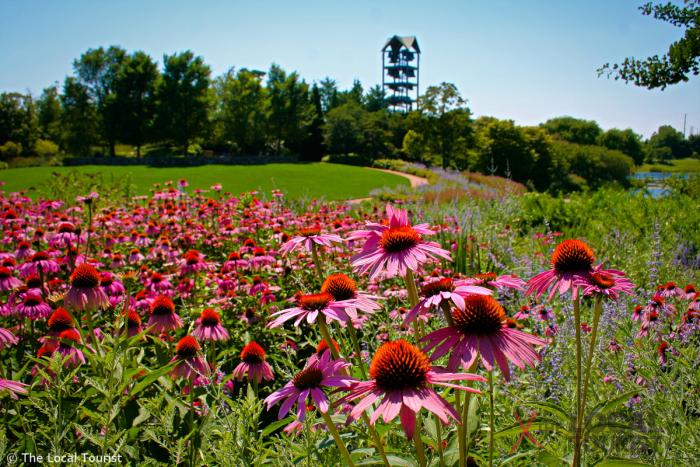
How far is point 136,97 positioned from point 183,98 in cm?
397

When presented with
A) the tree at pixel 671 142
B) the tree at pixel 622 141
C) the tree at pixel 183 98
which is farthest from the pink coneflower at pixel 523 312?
the tree at pixel 622 141

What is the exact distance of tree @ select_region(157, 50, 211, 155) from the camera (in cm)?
3350

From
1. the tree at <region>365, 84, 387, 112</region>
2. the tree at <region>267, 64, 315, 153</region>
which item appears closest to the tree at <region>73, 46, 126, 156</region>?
the tree at <region>267, 64, 315, 153</region>

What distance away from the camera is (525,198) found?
8.59 meters

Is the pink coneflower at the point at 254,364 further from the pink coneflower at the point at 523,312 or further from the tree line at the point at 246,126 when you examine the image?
the tree line at the point at 246,126

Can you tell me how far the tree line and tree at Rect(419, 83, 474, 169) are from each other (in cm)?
7

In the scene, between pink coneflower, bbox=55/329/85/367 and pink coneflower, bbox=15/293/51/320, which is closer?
pink coneflower, bbox=55/329/85/367

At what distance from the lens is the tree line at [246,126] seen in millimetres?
29062

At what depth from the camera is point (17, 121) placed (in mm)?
37562

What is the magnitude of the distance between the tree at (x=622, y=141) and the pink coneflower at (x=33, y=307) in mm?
65715

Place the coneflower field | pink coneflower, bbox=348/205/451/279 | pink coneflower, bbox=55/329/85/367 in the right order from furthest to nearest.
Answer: pink coneflower, bbox=55/329/85/367 < pink coneflower, bbox=348/205/451/279 < the coneflower field

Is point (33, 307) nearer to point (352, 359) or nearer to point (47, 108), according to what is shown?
point (352, 359)

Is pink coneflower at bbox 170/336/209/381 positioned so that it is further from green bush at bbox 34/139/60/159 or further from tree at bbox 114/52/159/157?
green bush at bbox 34/139/60/159

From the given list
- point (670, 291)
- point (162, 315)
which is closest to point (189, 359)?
point (162, 315)
